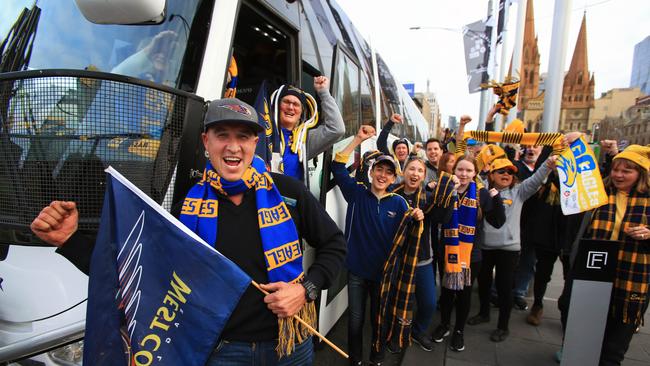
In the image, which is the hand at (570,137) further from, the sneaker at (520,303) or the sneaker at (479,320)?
the sneaker at (520,303)

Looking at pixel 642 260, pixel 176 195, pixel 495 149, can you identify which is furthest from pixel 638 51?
pixel 176 195

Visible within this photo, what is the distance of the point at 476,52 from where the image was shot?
11.6m

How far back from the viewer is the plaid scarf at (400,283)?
2.85 meters

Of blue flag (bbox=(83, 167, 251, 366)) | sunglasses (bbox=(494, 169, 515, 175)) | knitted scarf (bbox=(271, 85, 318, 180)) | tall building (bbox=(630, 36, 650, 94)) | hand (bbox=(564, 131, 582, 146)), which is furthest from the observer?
tall building (bbox=(630, 36, 650, 94))

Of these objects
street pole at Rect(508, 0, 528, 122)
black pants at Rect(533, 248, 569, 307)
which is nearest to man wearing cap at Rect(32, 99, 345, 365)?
black pants at Rect(533, 248, 569, 307)

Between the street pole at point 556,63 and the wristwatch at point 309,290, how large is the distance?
5277mm

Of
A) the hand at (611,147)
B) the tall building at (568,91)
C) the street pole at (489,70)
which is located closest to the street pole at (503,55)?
the street pole at (489,70)

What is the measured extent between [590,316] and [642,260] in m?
0.56

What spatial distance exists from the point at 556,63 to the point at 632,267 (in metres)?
4.02

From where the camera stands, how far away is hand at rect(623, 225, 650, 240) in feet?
8.30

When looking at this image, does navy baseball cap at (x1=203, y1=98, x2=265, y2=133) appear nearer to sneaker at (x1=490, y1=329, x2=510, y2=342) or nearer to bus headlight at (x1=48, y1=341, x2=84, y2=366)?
bus headlight at (x1=48, y1=341, x2=84, y2=366)

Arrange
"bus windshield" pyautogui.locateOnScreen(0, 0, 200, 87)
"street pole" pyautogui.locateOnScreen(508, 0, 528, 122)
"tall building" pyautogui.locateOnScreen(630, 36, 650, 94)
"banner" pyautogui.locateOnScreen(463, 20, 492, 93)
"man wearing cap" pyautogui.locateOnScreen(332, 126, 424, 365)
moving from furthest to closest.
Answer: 1. "tall building" pyautogui.locateOnScreen(630, 36, 650, 94)
2. "banner" pyautogui.locateOnScreen(463, 20, 492, 93)
3. "street pole" pyautogui.locateOnScreen(508, 0, 528, 122)
4. "man wearing cap" pyautogui.locateOnScreen(332, 126, 424, 365)
5. "bus windshield" pyautogui.locateOnScreen(0, 0, 200, 87)

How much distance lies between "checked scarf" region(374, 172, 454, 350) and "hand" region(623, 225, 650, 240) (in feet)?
4.86

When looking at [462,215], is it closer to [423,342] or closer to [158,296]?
[423,342]
